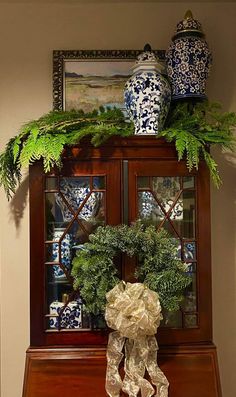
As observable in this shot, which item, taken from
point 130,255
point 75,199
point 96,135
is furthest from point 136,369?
point 96,135

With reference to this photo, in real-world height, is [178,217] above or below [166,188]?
below

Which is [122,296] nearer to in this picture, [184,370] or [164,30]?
[184,370]

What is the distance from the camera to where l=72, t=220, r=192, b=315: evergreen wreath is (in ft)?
5.42

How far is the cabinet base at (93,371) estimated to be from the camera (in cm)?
169

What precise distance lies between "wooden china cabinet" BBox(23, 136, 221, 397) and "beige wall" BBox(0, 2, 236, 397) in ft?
1.44

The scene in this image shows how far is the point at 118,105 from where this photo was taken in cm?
219

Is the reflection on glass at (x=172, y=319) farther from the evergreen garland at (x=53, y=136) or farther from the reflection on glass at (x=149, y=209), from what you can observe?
the evergreen garland at (x=53, y=136)

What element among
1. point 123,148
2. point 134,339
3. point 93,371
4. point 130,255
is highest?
point 123,148

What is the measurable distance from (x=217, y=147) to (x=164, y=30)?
28.4 inches

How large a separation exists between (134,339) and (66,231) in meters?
0.56

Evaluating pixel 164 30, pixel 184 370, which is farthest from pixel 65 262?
pixel 164 30

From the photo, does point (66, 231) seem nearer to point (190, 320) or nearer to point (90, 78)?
point (190, 320)

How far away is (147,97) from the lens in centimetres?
182

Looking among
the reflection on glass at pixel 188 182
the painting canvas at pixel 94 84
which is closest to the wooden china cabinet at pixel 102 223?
the reflection on glass at pixel 188 182
